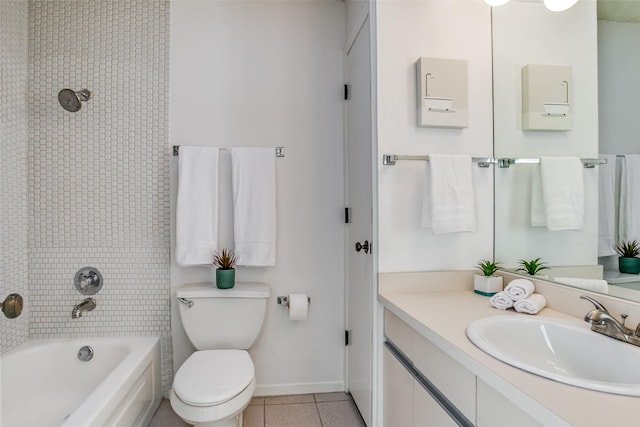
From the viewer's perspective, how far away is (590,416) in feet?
2.01

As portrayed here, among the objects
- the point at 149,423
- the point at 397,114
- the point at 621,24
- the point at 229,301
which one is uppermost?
the point at 621,24

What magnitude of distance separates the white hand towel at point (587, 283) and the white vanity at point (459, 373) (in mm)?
37

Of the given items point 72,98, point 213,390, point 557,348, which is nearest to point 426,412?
point 557,348

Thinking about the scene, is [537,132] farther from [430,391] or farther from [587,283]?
[430,391]

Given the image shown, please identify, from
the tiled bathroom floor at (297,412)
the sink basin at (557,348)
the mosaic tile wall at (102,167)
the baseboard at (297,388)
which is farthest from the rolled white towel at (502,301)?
the mosaic tile wall at (102,167)

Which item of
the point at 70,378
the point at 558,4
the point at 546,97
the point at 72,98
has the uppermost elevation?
the point at 558,4

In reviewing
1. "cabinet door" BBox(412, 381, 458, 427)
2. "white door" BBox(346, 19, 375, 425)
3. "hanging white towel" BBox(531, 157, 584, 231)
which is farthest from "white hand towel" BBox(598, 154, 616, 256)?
"white door" BBox(346, 19, 375, 425)

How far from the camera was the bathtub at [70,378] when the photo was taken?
165 centimetres

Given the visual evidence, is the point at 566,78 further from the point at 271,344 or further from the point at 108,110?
the point at 108,110

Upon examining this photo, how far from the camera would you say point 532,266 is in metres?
1.48

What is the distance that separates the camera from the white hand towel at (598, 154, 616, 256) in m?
1.11

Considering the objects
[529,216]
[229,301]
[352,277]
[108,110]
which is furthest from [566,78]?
[108,110]

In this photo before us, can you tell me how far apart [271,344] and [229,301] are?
44 centimetres

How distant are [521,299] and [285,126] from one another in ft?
4.99
